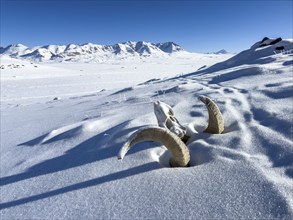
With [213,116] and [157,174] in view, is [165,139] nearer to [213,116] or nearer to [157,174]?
[157,174]

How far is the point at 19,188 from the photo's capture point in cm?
306

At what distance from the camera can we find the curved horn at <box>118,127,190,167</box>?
2721 millimetres

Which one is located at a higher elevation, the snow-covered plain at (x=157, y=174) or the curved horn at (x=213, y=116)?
the curved horn at (x=213, y=116)

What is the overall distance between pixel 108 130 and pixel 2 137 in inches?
102

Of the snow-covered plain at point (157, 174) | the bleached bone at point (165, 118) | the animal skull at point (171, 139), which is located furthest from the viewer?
the bleached bone at point (165, 118)

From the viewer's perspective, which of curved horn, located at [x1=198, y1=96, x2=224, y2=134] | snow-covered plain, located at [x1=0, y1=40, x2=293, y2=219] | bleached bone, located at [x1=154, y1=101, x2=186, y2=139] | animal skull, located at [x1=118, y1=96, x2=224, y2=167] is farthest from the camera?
bleached bone, located at [x1=154, y1=101, x2=186, y2=139]

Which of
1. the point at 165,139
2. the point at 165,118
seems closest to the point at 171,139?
the point at 165,139

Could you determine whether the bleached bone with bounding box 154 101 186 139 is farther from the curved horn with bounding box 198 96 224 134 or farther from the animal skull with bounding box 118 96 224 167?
the curved horn with bounding box 198 96 224 134

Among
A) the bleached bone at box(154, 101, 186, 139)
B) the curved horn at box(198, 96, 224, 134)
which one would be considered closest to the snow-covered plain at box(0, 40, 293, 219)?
the curved horn at box(198, 96, 224, 134)

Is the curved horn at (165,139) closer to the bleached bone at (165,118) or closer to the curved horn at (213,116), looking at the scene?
the bleached bone at (165,118)

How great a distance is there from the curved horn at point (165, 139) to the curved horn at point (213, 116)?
2.87 ft

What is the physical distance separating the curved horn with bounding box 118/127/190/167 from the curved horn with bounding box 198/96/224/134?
2.87ft

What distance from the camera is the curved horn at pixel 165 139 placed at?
8.93ft

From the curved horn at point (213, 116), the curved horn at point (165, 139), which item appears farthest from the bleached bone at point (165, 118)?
the curved horn at point (165, 139)
